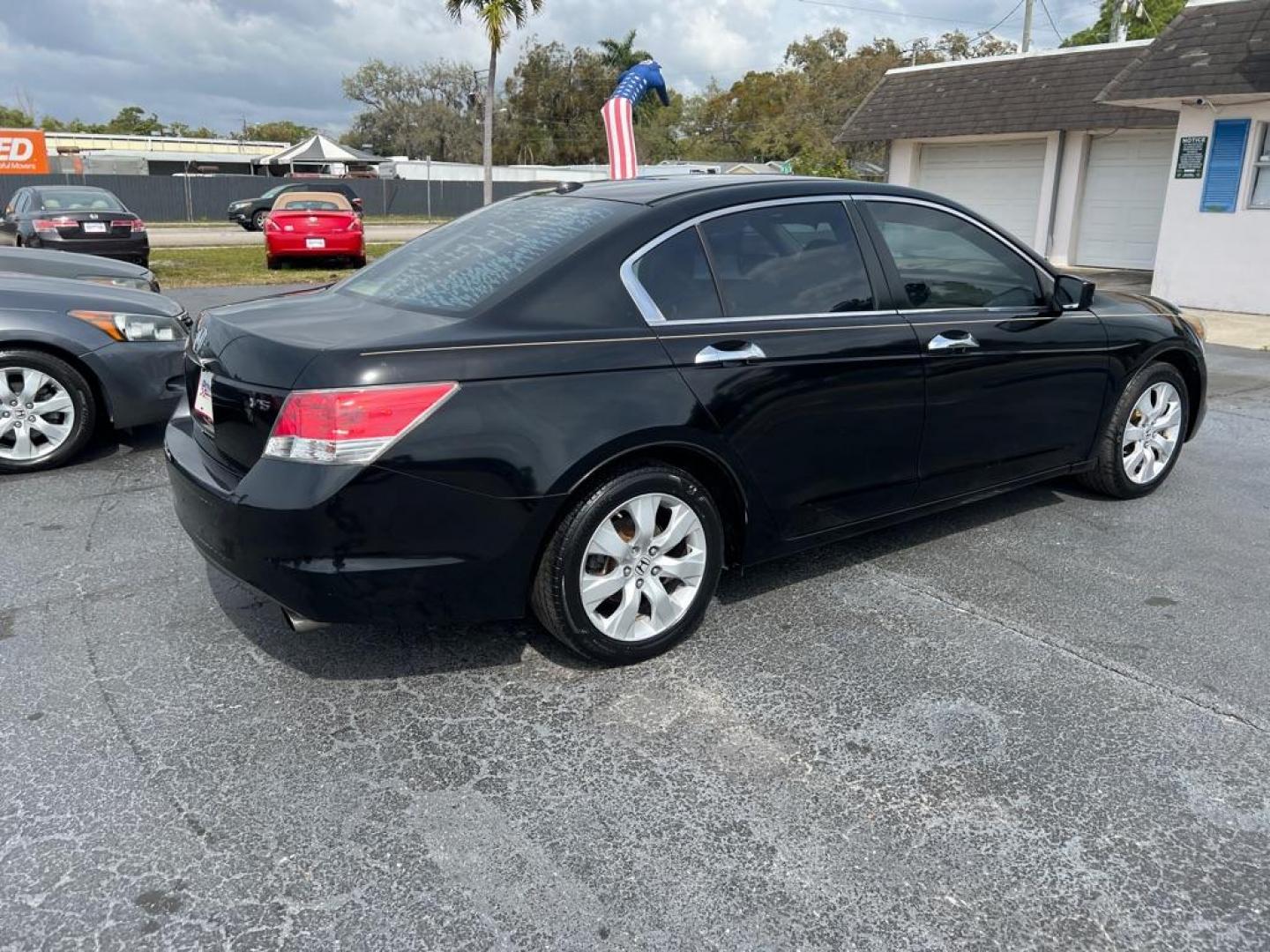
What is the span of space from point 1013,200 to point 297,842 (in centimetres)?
1995

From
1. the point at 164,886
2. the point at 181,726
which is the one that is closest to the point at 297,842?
the point at 164,886

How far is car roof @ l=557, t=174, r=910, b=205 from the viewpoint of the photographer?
3777 mm

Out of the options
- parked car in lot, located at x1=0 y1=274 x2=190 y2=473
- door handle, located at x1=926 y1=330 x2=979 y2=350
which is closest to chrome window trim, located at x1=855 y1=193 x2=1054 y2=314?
door handle, located at x1=926 y1=330 x2=979 y2=350

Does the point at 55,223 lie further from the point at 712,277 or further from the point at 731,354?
the point at 731,354

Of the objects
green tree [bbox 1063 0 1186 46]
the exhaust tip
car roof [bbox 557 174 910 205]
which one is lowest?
the exhaust tip

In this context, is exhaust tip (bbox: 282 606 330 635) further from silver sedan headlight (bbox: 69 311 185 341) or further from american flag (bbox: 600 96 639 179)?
american flag (bbox: 600 96 639 179)

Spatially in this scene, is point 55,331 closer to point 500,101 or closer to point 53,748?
point 53,748

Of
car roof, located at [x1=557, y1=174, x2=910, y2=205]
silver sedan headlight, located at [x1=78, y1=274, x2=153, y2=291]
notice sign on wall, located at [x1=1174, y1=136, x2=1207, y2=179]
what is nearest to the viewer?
car roof, located at [x1=557, y1=174, x2=910, y2=205]

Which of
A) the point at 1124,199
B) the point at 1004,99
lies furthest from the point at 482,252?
the point at 1004,99

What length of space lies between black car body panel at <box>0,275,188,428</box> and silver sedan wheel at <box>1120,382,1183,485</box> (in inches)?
207

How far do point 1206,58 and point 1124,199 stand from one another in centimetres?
491

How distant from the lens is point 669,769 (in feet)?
9.62

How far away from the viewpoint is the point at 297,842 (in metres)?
2.59

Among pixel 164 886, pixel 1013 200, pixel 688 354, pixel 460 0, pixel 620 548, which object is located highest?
pixel 460 0
